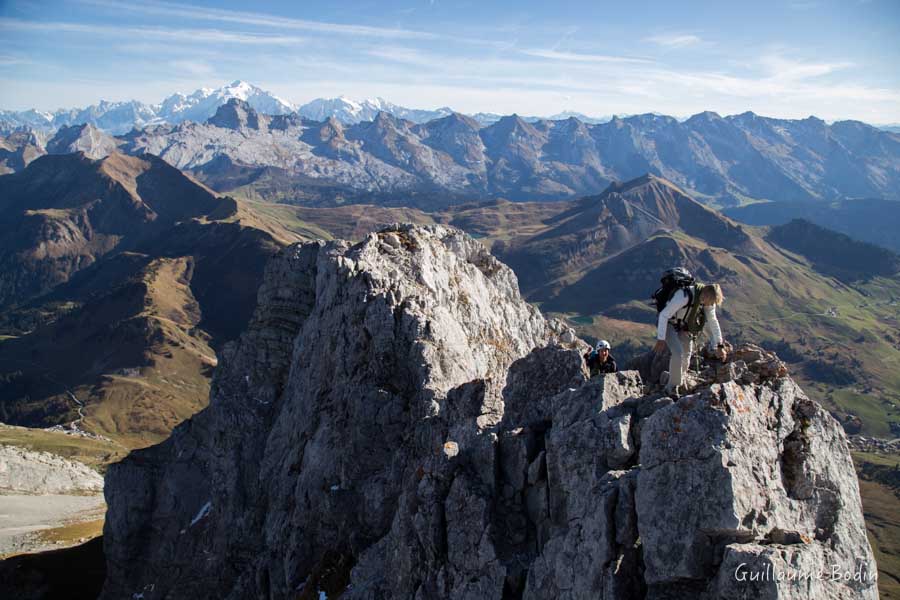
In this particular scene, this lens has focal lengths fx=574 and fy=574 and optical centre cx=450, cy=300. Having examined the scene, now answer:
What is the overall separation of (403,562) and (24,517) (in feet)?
597

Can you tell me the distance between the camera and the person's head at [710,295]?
951 inches

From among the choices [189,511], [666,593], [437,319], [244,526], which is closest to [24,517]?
[189,511]

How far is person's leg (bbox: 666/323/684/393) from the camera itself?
83.1 ft

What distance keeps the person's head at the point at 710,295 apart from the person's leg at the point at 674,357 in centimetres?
177

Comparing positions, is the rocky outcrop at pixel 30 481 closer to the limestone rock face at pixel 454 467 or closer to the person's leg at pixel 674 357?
the limestone rock face at pixel 454 467

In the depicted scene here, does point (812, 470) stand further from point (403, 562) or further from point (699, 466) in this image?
point (403, 562)

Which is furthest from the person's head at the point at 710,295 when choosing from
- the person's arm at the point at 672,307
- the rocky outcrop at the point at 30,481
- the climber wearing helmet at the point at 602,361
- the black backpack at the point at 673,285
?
the rocky outcrop at the point at 30,481

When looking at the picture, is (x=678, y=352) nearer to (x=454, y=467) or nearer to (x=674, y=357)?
(x=674, y=357)

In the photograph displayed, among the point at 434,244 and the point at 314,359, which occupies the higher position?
the point at 434,244

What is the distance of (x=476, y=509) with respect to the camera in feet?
103

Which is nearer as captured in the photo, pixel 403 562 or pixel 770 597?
pixel 770 597

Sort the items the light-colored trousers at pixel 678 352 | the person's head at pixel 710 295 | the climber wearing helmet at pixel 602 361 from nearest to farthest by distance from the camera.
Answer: the person's head at pixel 710 295 → the light-colored trousers at pixel 678 352 → the climber wearing helmet at pixel 602 361

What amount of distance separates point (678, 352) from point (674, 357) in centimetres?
34

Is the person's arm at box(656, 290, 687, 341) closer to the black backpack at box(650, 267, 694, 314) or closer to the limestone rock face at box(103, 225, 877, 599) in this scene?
the black backpack at box(650, 267, 694, 314)
